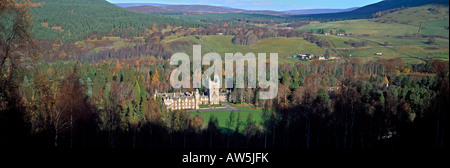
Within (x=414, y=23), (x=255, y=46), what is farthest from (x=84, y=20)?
(x=414, y=23)

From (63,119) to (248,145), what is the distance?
1111 cm

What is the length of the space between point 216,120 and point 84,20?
85.8 meters

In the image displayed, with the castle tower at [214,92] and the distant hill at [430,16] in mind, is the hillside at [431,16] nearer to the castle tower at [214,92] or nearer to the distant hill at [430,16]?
the distant hill at [430,16]

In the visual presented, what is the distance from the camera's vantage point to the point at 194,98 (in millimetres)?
43250

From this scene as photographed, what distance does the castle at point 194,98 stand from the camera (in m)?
42.3

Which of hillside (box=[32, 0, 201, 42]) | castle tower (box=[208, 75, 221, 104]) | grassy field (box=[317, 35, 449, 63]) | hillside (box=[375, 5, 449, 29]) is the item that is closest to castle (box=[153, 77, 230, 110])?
castle tower (box=[208, 75, 221, 104])

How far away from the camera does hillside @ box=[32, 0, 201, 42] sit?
86625 millimetres

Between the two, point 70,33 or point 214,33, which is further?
point 214,33

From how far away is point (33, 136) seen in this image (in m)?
11.4

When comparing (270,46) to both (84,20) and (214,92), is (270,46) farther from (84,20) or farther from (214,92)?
(84,20)

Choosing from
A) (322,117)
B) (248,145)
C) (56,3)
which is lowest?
(248,145)

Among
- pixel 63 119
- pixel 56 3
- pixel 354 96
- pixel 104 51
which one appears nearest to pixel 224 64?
pixel 104 51

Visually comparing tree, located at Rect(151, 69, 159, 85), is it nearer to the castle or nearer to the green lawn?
the castle
